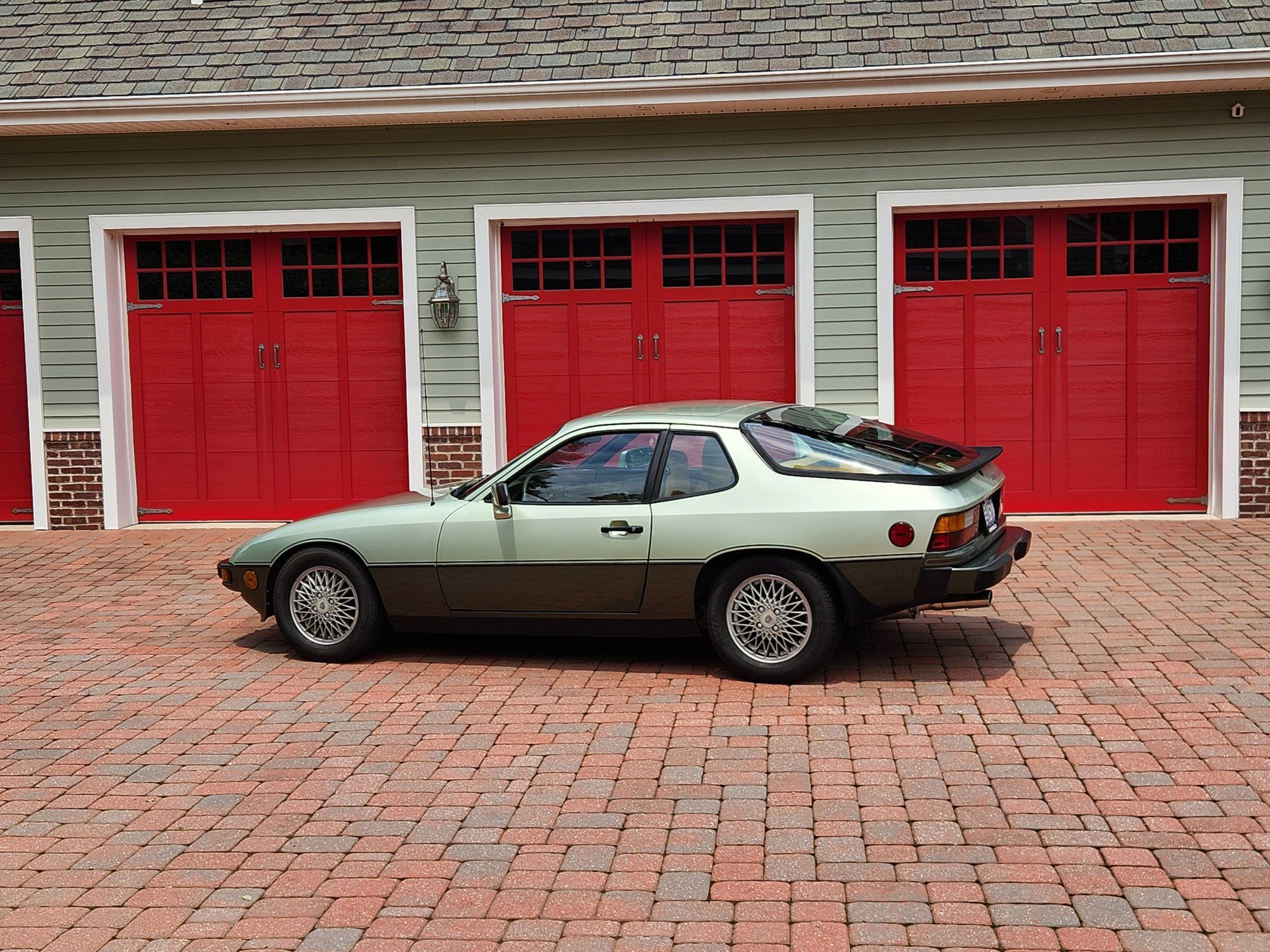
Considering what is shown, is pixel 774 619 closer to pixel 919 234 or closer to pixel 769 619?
pixel 769 619

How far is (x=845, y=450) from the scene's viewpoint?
7.11 metres

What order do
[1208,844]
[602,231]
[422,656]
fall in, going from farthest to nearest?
1. [602,231]
2. [422,656]
3. [1208,844]

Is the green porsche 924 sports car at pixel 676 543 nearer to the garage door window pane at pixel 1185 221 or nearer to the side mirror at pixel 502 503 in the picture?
the side mirror at pixel 502 503

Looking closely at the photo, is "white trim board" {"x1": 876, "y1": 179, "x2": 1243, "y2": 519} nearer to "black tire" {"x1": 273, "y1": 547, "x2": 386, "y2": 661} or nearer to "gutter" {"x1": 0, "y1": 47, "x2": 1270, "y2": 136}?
"gutter" {"x1": 0, "y1": 47, "x2": 1270, "y2": 136}

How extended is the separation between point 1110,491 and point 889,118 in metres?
3.76

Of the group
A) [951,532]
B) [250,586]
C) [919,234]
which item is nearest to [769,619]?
[951,532]

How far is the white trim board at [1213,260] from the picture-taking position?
11.5 m

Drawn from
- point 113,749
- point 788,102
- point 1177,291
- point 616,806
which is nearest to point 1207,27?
point 1177,291

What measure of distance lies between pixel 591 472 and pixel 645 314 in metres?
5.22

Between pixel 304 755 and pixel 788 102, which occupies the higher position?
pixel 788 102

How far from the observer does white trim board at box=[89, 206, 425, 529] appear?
12297 millimetres

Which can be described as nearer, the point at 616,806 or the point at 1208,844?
the point at 1208,844

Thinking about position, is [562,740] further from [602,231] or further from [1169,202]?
[1169,202]

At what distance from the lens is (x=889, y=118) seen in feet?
38.7
